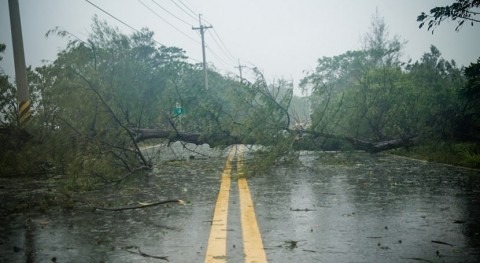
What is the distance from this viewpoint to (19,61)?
41.5 feet

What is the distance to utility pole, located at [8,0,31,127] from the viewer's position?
484 inches

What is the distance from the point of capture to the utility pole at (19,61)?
40.3 feet

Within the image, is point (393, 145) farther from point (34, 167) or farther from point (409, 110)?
point (34, 167)

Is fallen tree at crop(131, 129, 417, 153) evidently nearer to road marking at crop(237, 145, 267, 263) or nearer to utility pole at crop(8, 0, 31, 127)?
utility pole at crop(8, 0, 31, 127)

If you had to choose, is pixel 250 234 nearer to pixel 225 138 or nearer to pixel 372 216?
pixel 372 216

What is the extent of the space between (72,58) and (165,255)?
23.9ft

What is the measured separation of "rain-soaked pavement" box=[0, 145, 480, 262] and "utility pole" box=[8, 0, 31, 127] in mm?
6118

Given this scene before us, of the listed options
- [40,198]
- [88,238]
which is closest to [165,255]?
[88,238]

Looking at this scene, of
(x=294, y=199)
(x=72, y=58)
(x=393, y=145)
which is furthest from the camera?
(x=393, y=145)

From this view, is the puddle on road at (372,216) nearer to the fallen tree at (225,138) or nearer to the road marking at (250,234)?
the road marking at (250,234)

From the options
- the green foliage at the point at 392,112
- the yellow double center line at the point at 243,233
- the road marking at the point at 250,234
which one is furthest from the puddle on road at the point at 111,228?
the green foliage at the point at 392,112

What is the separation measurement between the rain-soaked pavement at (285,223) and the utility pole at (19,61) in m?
6.12

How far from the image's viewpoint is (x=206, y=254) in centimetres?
326

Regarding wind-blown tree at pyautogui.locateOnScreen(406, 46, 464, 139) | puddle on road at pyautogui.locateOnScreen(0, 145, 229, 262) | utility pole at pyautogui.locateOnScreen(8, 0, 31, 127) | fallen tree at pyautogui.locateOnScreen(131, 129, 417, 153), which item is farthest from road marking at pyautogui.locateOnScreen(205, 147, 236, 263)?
utility pole at pyautogui.locateOnScreen(8, 0, 31, 127)
